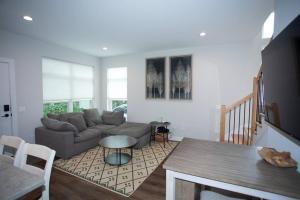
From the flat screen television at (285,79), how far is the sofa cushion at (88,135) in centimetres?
345

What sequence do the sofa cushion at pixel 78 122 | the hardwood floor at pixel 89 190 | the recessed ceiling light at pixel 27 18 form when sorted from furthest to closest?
the sofa cushion at pixel 78 122 < the recessed ceiling light at pixel 27 18 < the hardwood floor at pixel 89 190

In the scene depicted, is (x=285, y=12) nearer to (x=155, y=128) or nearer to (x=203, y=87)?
(x=203, y=87)

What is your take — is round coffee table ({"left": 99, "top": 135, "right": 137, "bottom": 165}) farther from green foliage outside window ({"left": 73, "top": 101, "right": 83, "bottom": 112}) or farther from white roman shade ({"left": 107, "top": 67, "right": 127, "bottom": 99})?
white roman shade ({"left": 107, "top": 67, "right": 127, "bottom": 99})

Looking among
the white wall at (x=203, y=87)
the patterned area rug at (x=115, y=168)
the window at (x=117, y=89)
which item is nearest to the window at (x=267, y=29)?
the white wall at (x=203, y=87)

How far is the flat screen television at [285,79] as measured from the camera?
100 centimetres

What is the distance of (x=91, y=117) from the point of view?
4637 millimetres

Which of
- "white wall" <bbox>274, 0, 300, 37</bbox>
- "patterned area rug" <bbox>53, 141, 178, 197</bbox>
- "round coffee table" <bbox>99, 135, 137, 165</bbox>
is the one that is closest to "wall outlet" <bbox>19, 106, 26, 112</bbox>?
"patterned area rug" <bbox>53, 141, 178, 197</bbox>

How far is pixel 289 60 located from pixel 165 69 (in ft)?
12.5

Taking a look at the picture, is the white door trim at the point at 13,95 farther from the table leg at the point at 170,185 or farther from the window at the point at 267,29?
the window at the point at 267,29

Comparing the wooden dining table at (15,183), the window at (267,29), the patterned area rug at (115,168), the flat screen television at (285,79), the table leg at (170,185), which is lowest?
the patterned area rug at (115,168)

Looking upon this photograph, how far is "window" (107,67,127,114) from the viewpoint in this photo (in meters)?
5.51

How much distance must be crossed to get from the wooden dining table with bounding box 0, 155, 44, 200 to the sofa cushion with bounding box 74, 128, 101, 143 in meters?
2.36

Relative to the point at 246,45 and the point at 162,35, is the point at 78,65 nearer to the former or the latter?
the point at 162,35

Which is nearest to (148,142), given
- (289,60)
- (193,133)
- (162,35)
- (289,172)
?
(193,133)
